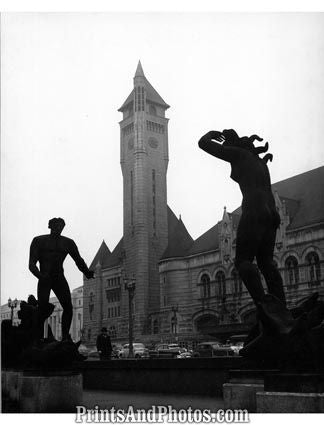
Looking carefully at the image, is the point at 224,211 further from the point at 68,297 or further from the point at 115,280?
the point at 68,297

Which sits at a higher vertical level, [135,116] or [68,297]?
[135,116]

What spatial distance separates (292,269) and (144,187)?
1163 inches

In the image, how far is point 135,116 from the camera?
75250mm

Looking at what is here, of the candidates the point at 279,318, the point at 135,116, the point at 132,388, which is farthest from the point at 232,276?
the point at 279,318

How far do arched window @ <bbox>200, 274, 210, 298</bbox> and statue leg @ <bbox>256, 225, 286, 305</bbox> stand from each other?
164 feet

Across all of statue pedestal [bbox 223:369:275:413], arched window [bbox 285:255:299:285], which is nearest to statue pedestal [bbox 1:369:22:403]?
statue pedestal [bbox 223:369:275:413]

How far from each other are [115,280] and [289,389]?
7196 centimetres

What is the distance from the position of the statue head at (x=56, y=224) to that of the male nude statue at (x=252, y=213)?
2217 mm

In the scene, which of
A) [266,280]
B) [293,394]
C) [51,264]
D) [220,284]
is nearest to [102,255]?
[220,284]

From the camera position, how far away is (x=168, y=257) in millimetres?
61375

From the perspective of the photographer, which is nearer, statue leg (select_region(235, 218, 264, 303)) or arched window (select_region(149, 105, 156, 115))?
statue leg (select_region(235, 218, 264, 303))

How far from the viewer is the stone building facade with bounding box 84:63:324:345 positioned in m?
47.4

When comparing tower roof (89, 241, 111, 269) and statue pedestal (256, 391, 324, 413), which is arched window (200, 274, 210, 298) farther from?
statue pedestal (256, 391, 324, 413)

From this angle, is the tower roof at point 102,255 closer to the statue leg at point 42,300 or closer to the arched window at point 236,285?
the arched window at point 236,285
